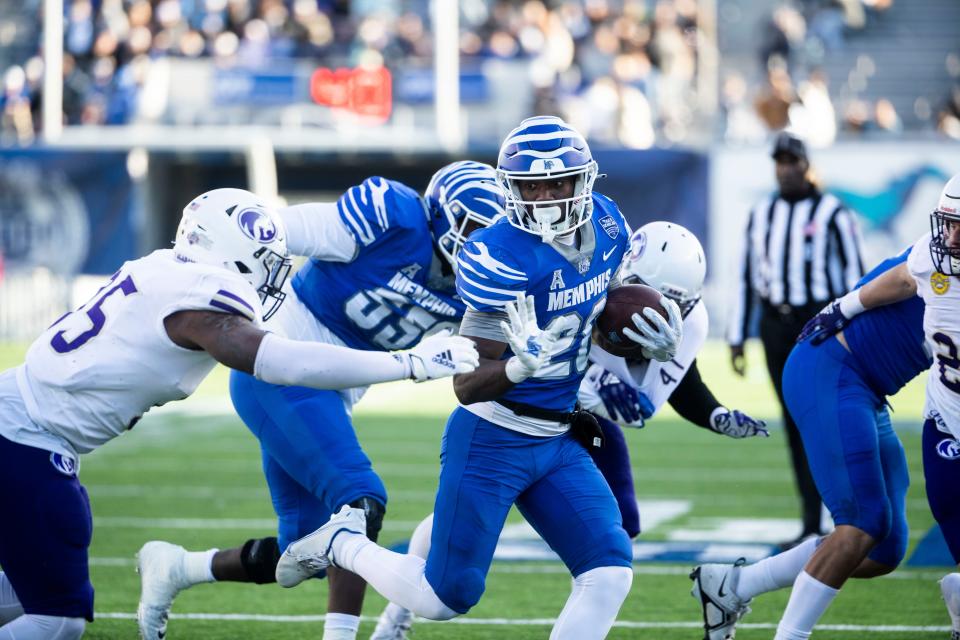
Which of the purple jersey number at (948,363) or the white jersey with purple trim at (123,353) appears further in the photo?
the purple jersey number at (948,363)

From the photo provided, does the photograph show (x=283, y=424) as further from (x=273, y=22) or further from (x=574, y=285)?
(x=273, y=22)

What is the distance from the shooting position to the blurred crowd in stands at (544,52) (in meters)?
17.7

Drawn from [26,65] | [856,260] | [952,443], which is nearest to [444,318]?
[952,443]

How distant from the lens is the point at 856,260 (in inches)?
257

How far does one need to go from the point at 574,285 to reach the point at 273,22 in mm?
16747

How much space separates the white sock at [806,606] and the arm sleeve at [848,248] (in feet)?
8.87

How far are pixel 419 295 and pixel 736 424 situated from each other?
3.61 feet

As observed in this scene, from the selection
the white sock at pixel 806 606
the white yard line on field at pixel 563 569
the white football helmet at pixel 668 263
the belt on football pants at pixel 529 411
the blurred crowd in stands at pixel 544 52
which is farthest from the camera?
the blurred crowd in stands at pixel 544 52

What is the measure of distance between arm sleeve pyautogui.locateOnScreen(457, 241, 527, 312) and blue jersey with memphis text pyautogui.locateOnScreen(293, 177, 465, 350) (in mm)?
866

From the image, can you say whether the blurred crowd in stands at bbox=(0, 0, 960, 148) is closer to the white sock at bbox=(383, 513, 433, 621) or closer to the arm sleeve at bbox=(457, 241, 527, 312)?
the white sock at bbox=(383, 513, 433, 621)

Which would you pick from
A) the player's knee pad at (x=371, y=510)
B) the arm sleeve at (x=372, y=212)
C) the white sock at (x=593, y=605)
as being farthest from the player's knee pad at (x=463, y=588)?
the arm sleeve at (x=372, y=212)

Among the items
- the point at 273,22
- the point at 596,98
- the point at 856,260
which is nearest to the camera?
the point at 856,260

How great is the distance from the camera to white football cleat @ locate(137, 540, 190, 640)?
4461 mm

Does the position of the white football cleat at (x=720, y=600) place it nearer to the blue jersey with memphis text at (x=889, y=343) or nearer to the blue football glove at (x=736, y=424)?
the blue football glove at (x=736, y=424)
